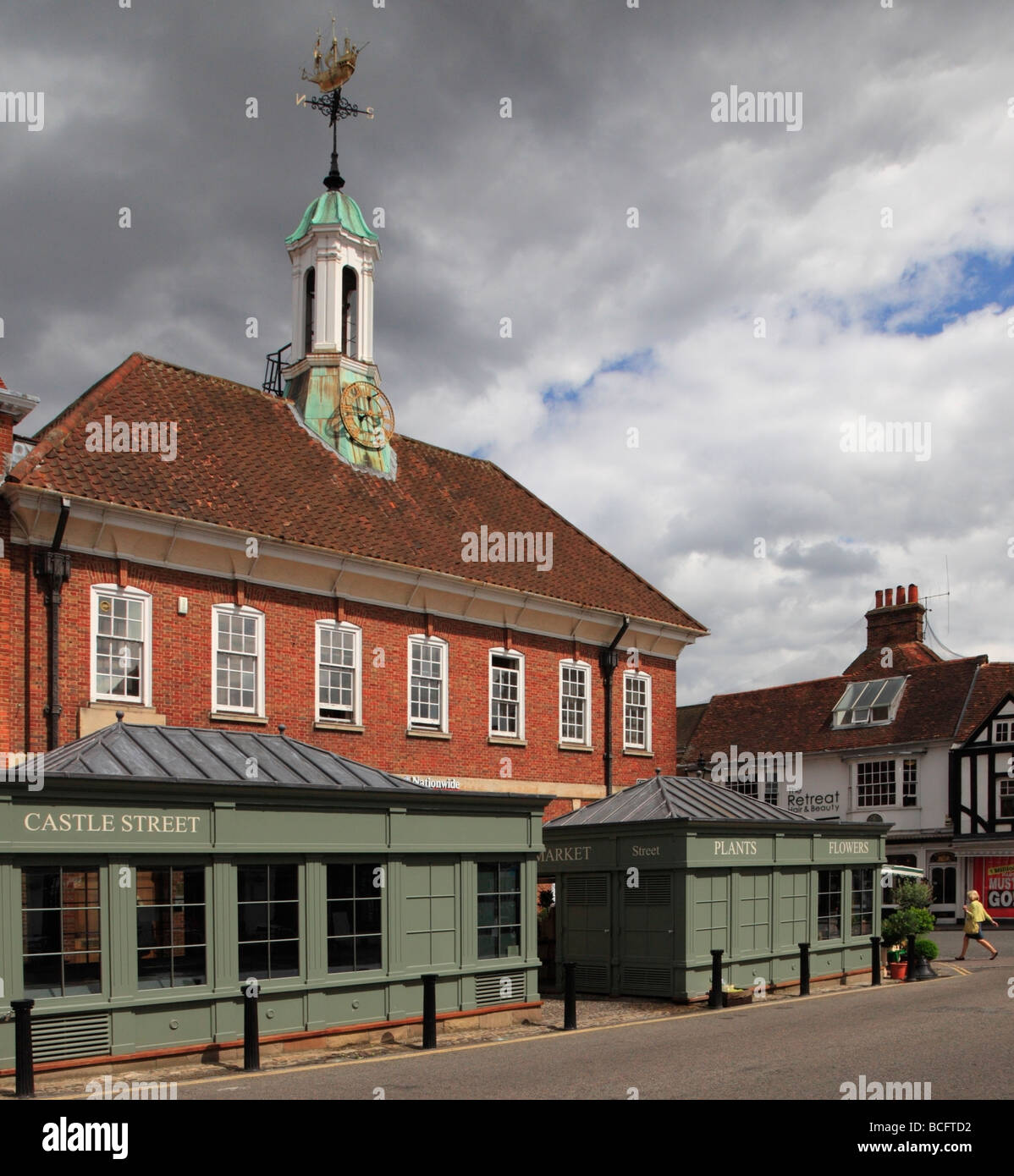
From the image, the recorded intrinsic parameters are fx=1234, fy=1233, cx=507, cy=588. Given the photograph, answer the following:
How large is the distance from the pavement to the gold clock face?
41.7ft

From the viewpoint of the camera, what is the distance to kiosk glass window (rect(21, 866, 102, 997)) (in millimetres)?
12148

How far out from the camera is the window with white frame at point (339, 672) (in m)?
21.2

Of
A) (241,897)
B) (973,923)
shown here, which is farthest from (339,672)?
(973,923)

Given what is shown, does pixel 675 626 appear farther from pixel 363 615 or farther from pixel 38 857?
pixel 38 857

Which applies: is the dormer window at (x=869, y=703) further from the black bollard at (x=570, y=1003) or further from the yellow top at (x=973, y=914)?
the black bollard at (x=570, y=1003)

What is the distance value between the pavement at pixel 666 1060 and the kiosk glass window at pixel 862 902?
452cm

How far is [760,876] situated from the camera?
1984 cm

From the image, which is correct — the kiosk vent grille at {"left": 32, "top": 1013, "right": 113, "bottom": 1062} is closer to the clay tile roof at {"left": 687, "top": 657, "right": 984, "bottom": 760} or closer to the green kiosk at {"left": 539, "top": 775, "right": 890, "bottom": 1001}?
the green kiosk at {"left": 539, "top": 775, "right": 890, "bottom": 1001}

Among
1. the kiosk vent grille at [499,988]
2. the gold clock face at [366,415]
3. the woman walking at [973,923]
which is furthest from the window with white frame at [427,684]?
the woman walking at [973,923]

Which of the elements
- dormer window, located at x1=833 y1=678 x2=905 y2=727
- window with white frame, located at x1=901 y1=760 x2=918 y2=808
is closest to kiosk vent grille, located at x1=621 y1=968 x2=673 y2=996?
window with white frame, located at x1=901 y1=760 x2=918 y2=808

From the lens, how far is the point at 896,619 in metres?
46.9

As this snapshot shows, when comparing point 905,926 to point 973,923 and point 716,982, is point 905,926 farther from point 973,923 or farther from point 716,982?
point 716,982

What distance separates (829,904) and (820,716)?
24468 mm
